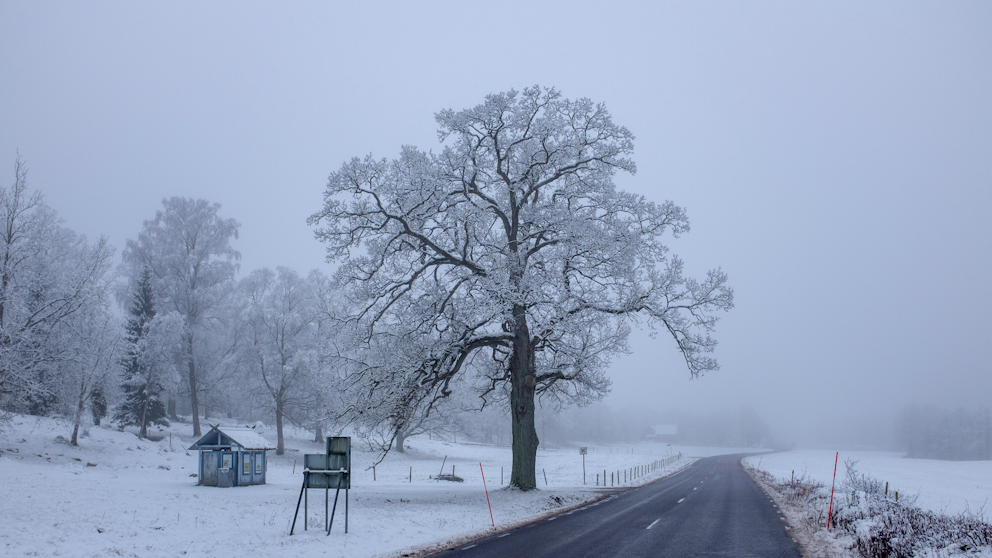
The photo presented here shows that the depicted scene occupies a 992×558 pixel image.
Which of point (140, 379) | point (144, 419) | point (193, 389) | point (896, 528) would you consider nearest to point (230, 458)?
point (140, 379)

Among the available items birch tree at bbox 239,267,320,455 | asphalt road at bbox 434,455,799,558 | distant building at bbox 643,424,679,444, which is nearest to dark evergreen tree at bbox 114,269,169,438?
birch tree at bbox 239,267,320,455

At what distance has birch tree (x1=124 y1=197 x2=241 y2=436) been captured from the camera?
143ft

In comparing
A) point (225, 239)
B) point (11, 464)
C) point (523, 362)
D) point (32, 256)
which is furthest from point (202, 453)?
point (225, 239)

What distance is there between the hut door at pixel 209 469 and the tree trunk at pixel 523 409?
13964 mm

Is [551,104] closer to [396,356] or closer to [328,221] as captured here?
[328,221]

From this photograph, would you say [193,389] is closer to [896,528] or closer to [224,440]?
[224,440]

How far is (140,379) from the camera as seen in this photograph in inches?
1613

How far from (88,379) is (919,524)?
127 ft

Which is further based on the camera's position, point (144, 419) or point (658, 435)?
point (658, 435)

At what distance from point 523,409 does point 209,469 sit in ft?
49.9

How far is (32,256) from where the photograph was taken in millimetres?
27000

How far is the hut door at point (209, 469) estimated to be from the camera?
27.3 metres

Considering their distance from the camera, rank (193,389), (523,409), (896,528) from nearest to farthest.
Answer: (896,528)
(523,409)
(193,389)

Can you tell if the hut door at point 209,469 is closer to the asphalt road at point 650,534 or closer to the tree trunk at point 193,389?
the asphalt road at point 650,534
